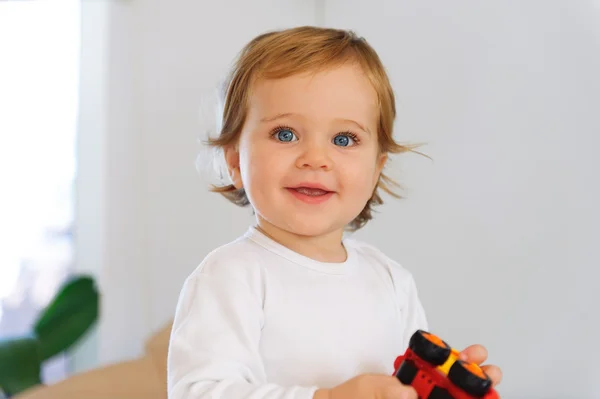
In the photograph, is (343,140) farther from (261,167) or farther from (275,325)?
(275,325)

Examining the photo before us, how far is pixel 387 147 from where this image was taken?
0.95 metres

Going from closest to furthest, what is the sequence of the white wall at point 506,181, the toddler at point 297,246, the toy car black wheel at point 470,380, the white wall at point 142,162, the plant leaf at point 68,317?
the toy car black wheel at point 470,380
the toddler at point 297,246
the white wall at point 506,181
the plant leaf at point 68,317
the white wall at point 142,162

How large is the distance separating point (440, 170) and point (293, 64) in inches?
40.4

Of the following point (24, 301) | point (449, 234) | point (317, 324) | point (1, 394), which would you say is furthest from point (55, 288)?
point (317, 324)

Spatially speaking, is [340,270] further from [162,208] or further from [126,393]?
[162,208]

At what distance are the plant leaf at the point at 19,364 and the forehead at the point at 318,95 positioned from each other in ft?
3.37

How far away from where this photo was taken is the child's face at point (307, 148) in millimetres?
811

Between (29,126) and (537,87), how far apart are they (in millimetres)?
1258

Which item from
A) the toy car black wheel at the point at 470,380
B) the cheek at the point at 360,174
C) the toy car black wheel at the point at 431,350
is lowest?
the toy car black wheel at the point at 470,380

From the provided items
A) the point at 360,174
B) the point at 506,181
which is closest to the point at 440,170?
the point at 506,181

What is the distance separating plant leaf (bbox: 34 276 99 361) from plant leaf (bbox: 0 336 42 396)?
32mm

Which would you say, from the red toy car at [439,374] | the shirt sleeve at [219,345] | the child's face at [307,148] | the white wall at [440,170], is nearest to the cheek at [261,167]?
the child's face at [307,148]

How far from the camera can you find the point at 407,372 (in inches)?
26.2

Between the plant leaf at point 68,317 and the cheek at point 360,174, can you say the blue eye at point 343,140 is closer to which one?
the cheek at point 360,174
